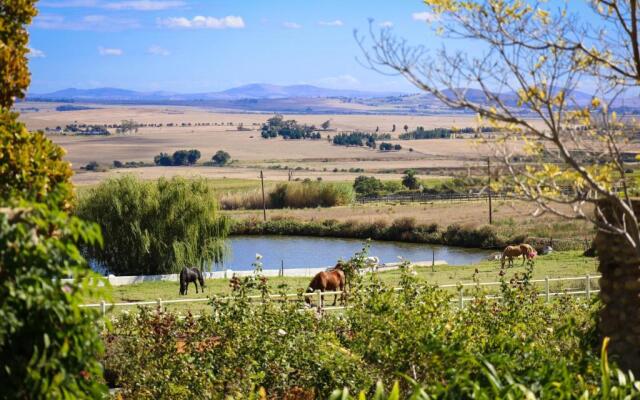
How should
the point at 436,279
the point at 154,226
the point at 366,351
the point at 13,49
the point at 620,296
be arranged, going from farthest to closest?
the point at 154,226 → the point at 436,279 → the point at 366,351 → the point at 620,296 → the point at 13,49

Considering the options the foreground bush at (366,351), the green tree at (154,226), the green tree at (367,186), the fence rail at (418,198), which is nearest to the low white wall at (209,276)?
the green tree at (154,226)

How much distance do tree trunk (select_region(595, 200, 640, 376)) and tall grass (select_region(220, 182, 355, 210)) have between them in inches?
2839

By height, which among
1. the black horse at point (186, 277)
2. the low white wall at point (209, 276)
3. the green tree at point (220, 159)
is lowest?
the green tree at point (220, 159)

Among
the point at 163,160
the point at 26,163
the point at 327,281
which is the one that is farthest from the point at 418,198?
the point at 163,160

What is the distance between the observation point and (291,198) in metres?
82.5

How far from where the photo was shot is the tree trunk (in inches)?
376

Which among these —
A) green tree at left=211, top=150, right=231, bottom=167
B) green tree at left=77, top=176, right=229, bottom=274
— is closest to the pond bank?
green tree at left=77, top=176, right=229, bottom=274

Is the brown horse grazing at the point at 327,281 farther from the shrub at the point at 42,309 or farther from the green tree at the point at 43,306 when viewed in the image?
the shrub at the point at 42,309

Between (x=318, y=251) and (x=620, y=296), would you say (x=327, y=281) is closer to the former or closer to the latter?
(x=620, y=296)

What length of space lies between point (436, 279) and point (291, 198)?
1937 inches

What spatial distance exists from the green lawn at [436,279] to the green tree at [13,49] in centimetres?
1793

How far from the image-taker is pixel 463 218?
65438mm

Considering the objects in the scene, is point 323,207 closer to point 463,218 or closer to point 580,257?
point 463,218

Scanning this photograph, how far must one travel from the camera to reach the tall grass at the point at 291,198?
82.3 metres
